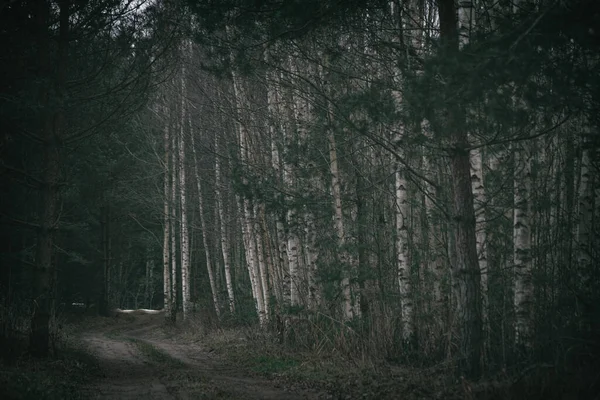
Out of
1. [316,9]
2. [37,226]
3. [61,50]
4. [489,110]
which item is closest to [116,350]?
[37,226]

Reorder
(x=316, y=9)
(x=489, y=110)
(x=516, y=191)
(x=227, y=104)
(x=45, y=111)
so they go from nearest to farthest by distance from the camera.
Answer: (x=489, y=110), (x=316, y=9), (x=516, y=191), (x=45, y=111), (x=227, y=104)

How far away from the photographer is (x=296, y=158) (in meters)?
10.7

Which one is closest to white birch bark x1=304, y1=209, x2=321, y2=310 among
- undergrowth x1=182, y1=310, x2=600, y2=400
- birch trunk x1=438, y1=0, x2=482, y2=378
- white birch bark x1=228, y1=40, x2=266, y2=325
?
undergrowth x1=182, y1=310, x2=600, y2=400

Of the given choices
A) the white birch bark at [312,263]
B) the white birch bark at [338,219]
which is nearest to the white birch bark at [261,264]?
the white birch bark at [312,263]

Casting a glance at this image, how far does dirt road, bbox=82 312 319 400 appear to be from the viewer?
7637mm

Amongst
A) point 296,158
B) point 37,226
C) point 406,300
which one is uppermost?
point 296,158

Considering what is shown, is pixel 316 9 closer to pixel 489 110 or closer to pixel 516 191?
pixel 489 110

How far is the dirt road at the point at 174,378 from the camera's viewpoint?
7637 millimetres

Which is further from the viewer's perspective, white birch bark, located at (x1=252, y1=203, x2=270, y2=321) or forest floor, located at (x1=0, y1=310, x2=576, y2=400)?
white birch bark, located at (x1=252, y1=203, x2=270, y2=321)

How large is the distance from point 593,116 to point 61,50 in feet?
33.7

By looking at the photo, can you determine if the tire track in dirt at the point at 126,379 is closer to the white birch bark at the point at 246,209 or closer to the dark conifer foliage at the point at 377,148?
the dark conifer foliage at the point at 377,148

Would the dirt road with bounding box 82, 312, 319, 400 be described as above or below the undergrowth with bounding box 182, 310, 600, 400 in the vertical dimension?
below

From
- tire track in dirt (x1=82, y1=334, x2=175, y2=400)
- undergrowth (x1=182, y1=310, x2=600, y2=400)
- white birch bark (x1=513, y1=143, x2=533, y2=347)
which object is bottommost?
tire track in dirt (x1=82, y1=334, x2=175, y2=400)

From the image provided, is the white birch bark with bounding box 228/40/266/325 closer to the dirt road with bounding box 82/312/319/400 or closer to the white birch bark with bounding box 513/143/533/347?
the dirt road with bounding box 82/312/319/400
